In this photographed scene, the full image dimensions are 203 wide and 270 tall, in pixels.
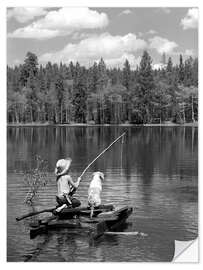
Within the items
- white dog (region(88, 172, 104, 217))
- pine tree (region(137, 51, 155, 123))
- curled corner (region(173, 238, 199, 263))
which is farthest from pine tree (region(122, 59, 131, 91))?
curled corner (region(173, 238, 199, 263))

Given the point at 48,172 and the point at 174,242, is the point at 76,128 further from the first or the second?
the point at 174,242

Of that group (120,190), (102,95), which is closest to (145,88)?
(102,95)

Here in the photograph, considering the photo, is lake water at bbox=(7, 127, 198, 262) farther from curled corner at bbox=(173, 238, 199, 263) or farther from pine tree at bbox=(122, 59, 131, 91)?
pine tree at bbox=(122, 59, 131, 91)

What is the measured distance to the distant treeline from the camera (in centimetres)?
1198

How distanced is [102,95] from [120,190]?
342 centimetres

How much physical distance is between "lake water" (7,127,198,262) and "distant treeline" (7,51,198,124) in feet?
1.20

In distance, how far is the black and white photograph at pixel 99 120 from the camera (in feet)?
31.2

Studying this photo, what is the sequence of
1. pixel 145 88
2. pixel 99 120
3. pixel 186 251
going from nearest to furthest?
pixel 186 251 < pixel 99 120 < pixel 145 88

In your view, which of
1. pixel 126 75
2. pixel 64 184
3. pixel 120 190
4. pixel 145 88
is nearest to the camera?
pixel 64 184

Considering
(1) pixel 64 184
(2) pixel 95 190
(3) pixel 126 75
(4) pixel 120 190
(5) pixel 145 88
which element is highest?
(3) pixel 126 75

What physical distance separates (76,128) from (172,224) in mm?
5043

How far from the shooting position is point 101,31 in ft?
34.6

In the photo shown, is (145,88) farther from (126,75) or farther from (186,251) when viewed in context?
(186,251)

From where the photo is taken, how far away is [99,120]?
1379 cm
